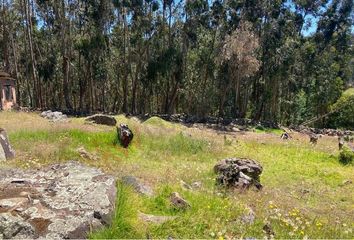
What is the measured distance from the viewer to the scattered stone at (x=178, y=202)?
6.47 m

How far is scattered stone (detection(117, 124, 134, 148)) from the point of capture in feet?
45.3

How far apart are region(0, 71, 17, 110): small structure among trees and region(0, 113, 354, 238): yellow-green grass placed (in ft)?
50.7

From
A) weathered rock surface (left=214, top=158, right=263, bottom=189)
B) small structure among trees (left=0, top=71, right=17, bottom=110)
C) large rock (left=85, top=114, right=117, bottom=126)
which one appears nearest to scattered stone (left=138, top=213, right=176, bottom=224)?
weathered rock surface (left=214, top=158, right=263, bottom=189)

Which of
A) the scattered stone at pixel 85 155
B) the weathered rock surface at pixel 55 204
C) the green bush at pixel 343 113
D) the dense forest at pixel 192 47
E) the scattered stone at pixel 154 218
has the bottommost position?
the green bush at pixel 343 113

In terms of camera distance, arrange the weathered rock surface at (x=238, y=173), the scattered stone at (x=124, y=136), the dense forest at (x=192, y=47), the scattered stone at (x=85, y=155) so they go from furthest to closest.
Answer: the dense forest at (x=192, y=47)
the scattered stone at (x=124, y=136)
the scattered stone at (x=85, y=155)
the weathered rock surface at (x=238, y=173)

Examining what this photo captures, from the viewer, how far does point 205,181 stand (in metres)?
10.5

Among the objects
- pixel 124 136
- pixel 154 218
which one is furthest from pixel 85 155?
pixel 154 218

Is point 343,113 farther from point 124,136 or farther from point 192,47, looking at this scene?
point 124,136

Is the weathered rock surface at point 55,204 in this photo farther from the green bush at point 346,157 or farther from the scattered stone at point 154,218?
the green bush at point 346,157

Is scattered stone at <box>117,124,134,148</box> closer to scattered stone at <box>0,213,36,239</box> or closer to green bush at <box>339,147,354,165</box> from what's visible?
scattered stone at <box>0,213,36,239</box>

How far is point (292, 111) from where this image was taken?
49.1m

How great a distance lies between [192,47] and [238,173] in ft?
107

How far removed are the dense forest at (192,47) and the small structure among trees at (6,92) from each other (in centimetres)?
248

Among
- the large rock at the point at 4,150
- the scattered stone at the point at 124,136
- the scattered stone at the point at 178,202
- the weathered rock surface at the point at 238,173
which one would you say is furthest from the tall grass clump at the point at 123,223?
the scattered stone at the point at 124,136
